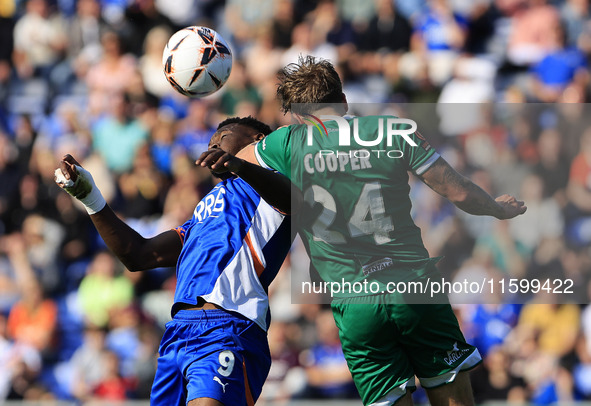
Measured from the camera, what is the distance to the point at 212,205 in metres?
5.55

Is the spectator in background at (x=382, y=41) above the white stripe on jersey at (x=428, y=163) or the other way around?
above

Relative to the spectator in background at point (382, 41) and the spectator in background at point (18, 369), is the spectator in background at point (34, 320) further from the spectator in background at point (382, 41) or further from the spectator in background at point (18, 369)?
the spectator in background at point (382, 41)

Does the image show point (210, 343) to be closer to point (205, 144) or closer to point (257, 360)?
point (257, 360)

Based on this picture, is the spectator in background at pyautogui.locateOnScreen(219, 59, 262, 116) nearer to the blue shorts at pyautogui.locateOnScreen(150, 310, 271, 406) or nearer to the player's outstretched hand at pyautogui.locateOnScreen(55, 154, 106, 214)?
the player's outstretched hand at pyautogui.locateOnScreen(55, 154, 106, 214)

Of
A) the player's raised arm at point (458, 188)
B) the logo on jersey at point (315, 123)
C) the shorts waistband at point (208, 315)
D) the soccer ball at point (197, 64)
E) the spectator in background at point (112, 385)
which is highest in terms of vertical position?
the soccer ball at point (197, 64)

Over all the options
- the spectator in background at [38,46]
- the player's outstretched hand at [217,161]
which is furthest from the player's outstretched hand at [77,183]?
the spectator in background at [38,46]

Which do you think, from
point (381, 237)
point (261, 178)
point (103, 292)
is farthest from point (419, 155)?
point (103, 292)

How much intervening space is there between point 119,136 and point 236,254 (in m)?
7.21

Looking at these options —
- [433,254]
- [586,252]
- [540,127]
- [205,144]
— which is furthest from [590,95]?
[205,144]

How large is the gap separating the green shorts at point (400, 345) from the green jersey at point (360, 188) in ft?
0.64

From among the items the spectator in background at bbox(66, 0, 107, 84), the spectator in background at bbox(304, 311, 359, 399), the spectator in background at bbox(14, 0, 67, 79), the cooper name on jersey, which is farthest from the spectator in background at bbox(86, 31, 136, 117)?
the cooper name on jersey

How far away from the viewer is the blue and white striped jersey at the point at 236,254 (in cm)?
520

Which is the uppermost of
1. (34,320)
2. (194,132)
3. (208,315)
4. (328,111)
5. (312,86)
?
(312,86)

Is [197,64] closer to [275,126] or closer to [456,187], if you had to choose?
[456,187]
